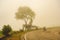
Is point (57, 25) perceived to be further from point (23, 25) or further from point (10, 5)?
point (10, 5)

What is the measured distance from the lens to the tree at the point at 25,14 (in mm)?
1106

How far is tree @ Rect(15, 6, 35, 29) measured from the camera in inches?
43.6

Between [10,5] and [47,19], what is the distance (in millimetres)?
364

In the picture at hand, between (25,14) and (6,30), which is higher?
(25,14)

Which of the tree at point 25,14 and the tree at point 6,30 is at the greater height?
the tree at point 25,14

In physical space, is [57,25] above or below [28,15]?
below

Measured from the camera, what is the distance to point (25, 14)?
1.11 meters

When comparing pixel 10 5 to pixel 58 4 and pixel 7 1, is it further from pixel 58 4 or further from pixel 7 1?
pixel 58 4

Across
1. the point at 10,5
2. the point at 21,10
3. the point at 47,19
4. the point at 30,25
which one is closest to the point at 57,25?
the point at 47,19

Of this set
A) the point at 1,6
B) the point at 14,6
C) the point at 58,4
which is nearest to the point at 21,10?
the point at 14,6

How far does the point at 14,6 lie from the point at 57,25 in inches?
17.1

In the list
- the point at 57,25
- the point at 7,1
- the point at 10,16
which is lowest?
the point at 57,25

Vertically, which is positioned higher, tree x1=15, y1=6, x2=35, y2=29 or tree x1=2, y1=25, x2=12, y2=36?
tree x1=15, y1=6, x2=35, y2=29

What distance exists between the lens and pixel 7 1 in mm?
1122
